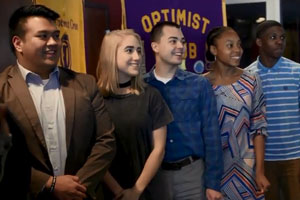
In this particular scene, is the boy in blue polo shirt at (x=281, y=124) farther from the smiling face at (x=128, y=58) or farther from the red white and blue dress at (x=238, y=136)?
the smiling face at (x=128, y=58)

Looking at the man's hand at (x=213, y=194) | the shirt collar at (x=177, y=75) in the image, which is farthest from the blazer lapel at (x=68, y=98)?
the man's hand at (x=213, y=194)

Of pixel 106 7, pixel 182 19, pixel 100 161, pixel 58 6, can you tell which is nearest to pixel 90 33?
pixel 106 7

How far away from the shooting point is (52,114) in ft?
7.11

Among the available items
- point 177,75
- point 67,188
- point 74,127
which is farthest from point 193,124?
point 67,188

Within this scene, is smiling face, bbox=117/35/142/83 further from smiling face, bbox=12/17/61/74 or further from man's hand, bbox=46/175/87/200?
man's hand, bbox=46/175/87/200

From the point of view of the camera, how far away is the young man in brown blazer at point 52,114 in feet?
6.88

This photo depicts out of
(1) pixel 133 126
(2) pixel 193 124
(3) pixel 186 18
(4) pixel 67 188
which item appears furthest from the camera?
(3) pixel 186 18

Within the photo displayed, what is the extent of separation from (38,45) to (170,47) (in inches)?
32.9

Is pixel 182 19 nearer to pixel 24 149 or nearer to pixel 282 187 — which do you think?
pixel 282 187

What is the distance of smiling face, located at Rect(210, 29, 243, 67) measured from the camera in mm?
3051

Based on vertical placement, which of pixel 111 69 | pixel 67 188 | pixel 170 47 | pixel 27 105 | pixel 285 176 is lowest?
pixel 285 176

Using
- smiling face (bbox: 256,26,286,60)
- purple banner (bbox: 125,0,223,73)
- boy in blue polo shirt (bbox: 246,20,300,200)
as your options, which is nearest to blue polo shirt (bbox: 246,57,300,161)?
boy in blue polo shirt (bbox: 246,20,300,200)

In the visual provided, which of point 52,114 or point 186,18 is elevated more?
point 186,18

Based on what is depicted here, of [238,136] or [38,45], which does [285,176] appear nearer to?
[238,136]
